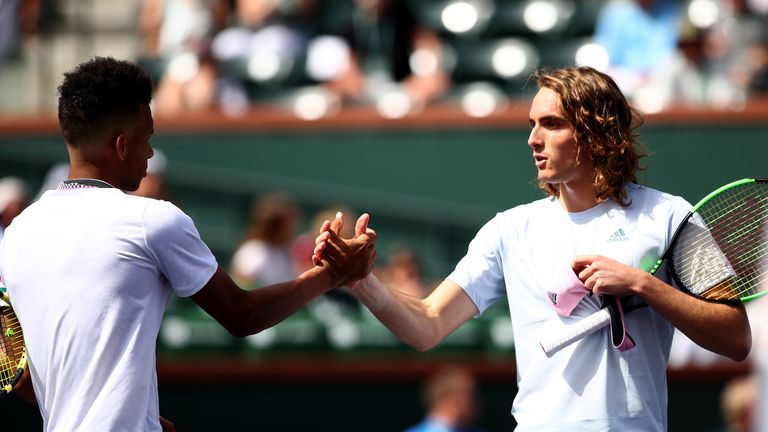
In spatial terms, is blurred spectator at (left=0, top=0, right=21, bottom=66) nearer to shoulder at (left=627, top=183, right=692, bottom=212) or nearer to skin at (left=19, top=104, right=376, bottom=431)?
skin at (left=19, top=104, right=376, bottom=431)

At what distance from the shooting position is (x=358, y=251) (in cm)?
398

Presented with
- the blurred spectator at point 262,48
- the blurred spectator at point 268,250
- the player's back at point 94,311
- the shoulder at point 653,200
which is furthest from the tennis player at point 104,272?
the blurred spectator at point 262,48

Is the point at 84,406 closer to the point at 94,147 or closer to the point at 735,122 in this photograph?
the point at 94,147

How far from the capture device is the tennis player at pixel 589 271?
366cm

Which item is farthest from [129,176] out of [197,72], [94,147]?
[197,72]

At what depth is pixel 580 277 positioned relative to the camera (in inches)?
143

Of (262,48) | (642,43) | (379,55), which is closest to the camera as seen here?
(642,43)

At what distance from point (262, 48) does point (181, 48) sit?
76 cm

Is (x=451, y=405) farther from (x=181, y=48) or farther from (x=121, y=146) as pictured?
(x=181, y=48)

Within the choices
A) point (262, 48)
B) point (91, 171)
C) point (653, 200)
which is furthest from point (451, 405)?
point (262, 48)

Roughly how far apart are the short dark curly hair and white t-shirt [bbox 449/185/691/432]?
1.29 meters

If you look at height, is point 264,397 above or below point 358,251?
below

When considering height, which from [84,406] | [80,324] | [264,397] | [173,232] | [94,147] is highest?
[94,147]

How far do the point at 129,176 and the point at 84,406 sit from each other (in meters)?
0.66
